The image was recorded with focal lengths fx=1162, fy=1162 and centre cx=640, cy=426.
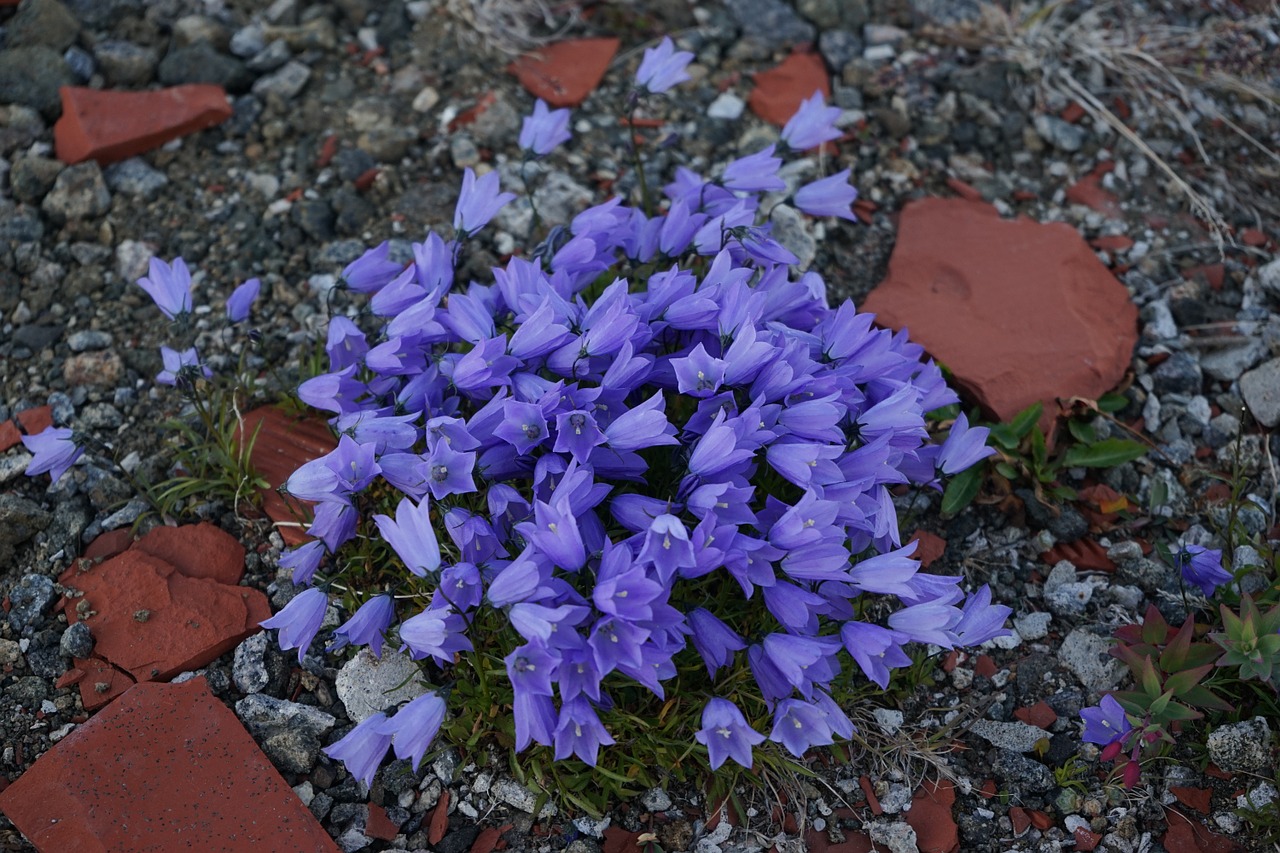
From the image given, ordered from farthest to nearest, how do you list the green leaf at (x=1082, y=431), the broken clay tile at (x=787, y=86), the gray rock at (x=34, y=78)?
the broken clay tile at (x=787, y=86)
the gray rock at (x=34, y=78)
the green leaf at (x=1082, y=431)

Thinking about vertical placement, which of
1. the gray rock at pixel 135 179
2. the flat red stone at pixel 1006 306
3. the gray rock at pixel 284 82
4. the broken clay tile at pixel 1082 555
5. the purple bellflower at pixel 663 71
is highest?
the purple bellflower at pixel 663 71

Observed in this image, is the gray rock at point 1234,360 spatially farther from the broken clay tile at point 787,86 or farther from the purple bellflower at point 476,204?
the purple bellflower at point 476,204

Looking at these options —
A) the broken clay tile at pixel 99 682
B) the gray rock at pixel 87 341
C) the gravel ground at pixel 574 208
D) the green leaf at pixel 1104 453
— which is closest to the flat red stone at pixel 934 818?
the gravel ground at pixel 574 208

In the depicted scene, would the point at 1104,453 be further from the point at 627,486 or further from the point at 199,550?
the point at 199,550

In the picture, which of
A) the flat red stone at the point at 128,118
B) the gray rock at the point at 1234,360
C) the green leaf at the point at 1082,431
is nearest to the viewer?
the green leaf at the point at 1082,431

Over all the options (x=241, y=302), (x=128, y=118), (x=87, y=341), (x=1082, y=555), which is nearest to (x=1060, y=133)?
(x=1082, y=555)

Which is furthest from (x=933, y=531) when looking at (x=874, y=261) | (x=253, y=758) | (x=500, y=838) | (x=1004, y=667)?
(x=253, y=758)

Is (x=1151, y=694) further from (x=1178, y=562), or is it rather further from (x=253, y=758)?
(x=253, y=758)
